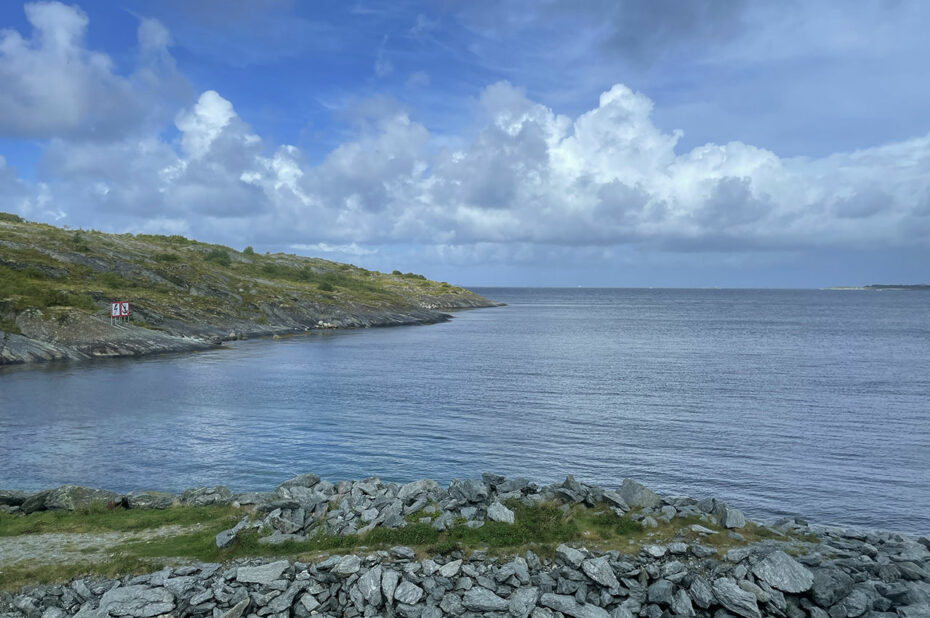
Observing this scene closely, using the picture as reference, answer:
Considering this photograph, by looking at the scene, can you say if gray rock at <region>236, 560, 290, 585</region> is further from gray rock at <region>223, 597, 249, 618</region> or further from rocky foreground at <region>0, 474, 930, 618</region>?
gray rock at <region>223, 597, 249, 618</region>

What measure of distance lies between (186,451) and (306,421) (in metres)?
10.5

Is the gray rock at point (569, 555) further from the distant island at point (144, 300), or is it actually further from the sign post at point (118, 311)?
the sign post at point (118, 311)

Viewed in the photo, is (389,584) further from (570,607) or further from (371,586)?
(570,607)

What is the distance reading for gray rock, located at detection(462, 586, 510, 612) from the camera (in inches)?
658

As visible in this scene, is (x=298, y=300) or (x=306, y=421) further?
(x=298, y=300)

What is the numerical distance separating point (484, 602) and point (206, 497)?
13672 millimetres

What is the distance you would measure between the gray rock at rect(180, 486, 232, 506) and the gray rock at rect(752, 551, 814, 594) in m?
19.2

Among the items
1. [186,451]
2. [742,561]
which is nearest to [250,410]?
[186,451]

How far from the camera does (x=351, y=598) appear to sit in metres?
17.0

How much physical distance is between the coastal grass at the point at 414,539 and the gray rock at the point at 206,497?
2.55 metres

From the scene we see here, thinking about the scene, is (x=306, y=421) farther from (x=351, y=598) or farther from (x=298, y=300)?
(x=298, y=300)

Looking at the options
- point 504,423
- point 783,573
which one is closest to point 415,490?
point 783,573

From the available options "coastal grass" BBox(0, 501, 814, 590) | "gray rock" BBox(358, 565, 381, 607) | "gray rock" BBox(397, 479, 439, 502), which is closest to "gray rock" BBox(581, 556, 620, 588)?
"coastal grass" BBox(0, 501, 814, 590)

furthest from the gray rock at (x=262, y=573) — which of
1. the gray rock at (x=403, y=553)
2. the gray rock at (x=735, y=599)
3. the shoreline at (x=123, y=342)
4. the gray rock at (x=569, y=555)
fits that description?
the shoreline at (x=123, y=342)
